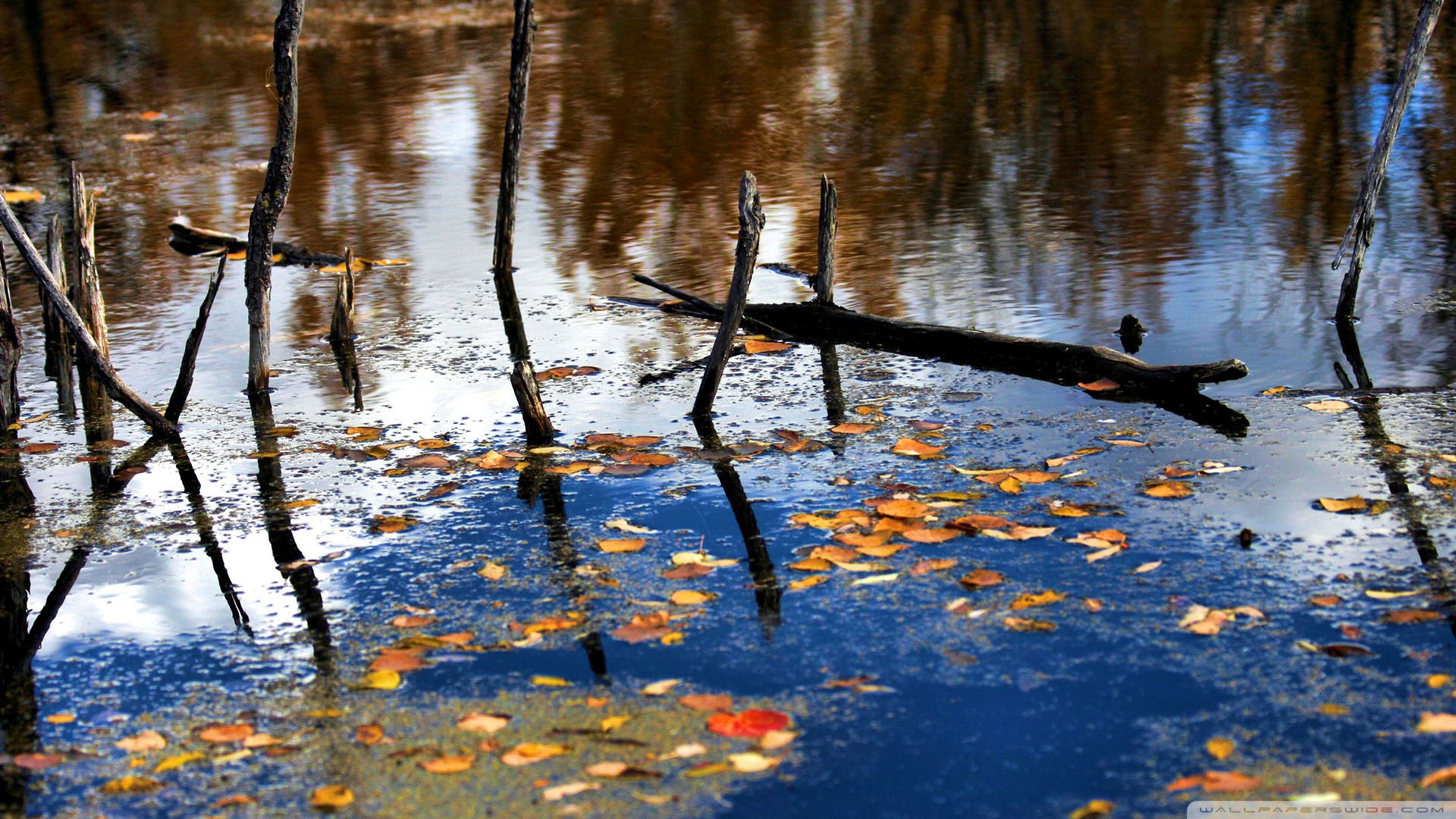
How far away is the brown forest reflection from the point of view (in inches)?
428

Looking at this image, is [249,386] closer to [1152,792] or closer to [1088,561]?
[1088,561]

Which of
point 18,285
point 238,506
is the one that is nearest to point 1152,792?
point 238,506

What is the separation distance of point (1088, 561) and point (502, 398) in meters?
4.01

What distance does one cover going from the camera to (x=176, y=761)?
413cm

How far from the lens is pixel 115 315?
10.8m

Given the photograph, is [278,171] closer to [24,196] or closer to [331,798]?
[331,798]

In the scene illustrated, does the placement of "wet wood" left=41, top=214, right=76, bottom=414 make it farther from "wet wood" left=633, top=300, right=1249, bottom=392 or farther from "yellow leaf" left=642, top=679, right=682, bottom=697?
"yellow leaf" left=642, top=679, right=682, bottom=697

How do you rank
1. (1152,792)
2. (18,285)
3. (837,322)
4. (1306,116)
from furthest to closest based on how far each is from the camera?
(1306,116) < (18,285) < (837,322) < (1152,792)

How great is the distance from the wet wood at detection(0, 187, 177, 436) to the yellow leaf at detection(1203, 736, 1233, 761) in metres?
5.88

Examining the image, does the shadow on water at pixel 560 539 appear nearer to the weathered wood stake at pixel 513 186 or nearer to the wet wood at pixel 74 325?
the wet wood at pixel 74 325

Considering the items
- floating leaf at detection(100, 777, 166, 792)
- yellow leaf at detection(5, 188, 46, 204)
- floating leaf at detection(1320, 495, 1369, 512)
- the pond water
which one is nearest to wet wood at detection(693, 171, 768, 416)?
the pond water

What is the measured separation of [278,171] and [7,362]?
6.05ft

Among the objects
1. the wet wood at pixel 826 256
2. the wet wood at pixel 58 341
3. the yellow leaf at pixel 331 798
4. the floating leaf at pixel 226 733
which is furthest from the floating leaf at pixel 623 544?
the wet wood at pixel 58 341

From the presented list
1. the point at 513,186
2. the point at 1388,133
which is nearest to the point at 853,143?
the point at 513,186
